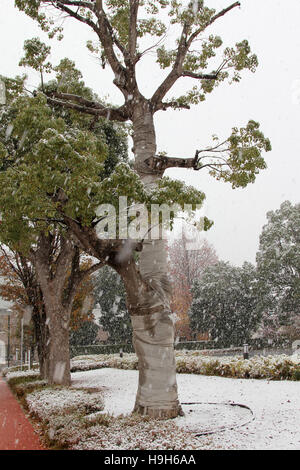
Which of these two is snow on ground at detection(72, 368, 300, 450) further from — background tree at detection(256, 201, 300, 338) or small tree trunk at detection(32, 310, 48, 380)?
background tree at detection(256, 201, 300, 338)

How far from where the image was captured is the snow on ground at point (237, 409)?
516 centimetres

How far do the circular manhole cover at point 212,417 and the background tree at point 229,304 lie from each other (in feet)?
67.4

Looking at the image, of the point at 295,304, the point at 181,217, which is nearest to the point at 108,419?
the point at 181,217

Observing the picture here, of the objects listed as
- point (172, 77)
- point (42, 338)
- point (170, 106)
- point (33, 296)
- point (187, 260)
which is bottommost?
point (42, 338)

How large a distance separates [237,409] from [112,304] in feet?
85.4

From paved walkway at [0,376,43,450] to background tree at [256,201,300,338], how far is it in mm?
19547

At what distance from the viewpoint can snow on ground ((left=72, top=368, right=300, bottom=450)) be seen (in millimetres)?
5160

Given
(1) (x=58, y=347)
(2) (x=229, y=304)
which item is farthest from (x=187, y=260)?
(1) (x=58, y=347)

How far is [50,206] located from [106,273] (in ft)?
90.8

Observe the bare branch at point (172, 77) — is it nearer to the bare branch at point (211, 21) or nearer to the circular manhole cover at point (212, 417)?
the bare branch at point (211, 21)

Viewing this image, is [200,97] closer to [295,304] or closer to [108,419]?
[108,419]

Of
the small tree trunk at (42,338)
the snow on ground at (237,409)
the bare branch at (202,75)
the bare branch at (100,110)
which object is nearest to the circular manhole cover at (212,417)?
the snow on ground at (237,409)

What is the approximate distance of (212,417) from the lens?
6.50 metres

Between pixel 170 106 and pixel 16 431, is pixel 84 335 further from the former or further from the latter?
pixel 170 106
